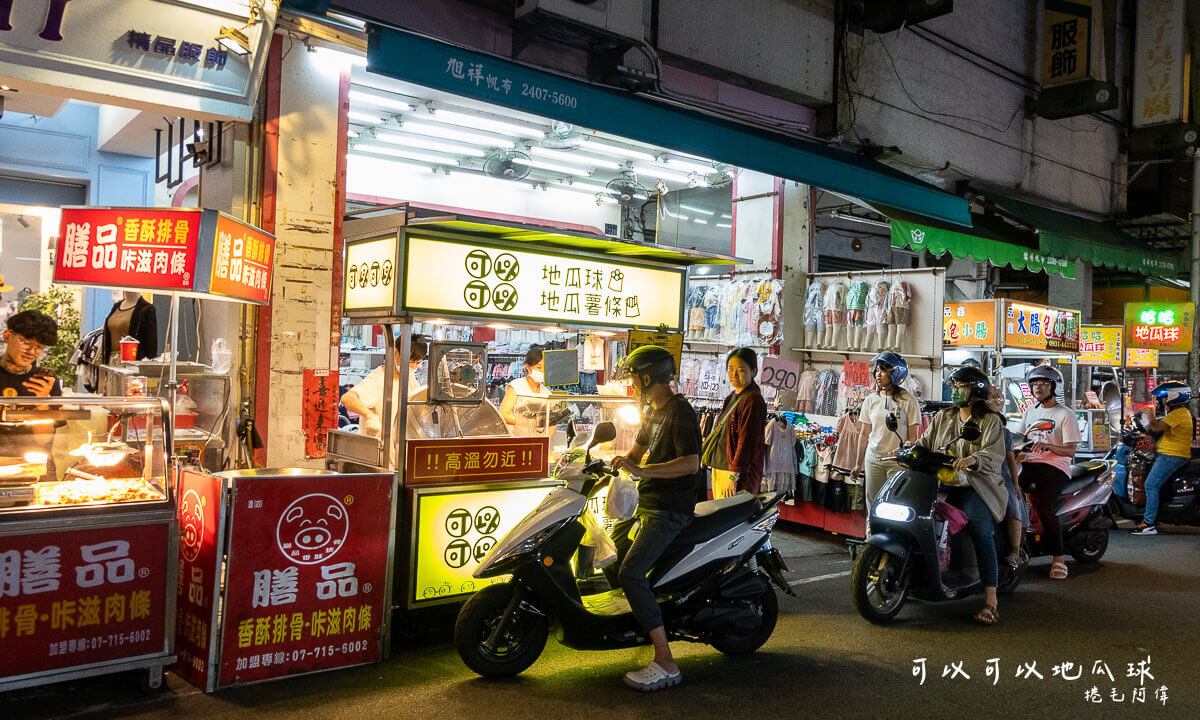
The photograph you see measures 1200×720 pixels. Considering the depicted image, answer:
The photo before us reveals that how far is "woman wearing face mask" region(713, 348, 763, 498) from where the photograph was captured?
6.16 m

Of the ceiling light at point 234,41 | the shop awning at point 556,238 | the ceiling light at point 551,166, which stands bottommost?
the shop awning at point 556,238

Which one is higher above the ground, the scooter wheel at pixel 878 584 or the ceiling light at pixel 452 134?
the ceiling light at pixel 452 134

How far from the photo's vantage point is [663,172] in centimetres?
1281

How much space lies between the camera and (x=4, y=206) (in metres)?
9.70

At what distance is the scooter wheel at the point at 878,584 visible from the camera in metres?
5.66

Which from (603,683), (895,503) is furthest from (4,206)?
(895,503)

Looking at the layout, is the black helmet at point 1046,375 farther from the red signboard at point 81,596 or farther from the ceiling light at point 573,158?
the red signboard at point 81,596

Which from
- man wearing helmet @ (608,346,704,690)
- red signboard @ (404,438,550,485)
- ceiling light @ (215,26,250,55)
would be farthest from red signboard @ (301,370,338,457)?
man wearing helmet @ (608,346,704,690)

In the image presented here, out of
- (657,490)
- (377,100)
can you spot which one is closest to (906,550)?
(657,490)

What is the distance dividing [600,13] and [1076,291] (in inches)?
473

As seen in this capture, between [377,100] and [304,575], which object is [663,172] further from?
[304,575]

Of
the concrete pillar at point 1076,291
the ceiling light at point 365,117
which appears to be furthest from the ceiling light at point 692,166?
the concrete pillar at point 1076,291

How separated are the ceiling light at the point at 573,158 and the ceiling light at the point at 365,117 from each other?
2.17 metres

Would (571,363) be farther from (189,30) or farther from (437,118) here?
(437,118)
